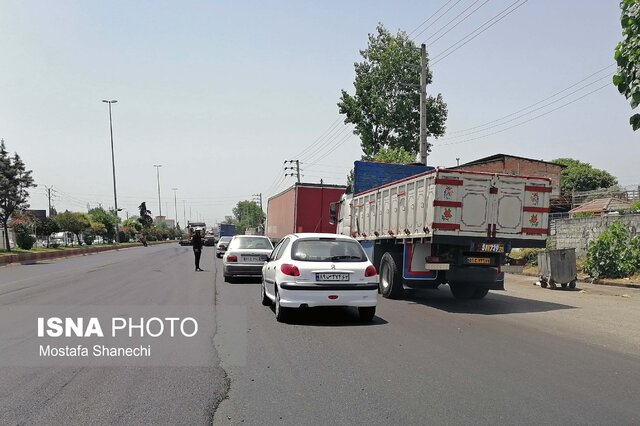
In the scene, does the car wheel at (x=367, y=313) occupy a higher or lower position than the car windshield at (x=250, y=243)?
lower

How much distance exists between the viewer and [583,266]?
59.1 feet

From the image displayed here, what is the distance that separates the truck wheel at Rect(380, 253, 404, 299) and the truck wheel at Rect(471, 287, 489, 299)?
193 centimetres

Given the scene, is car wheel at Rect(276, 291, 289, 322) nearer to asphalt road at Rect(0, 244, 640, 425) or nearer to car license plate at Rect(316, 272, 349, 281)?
asphalt road at Rect(0, 244, 640, 425)

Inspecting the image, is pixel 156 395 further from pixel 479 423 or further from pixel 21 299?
pixel 21 299

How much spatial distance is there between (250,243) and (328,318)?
8125 mm

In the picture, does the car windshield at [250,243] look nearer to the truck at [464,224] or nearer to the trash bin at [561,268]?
the truck at [464,224]

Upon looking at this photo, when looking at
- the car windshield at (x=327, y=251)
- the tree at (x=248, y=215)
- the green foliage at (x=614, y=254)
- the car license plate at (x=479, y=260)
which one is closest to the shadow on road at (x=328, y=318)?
the car windshield at (x=327, y=251)

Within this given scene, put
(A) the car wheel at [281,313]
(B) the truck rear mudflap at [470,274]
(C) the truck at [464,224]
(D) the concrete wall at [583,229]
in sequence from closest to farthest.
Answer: (A) the car wheel at [281,313], (C) the truck at [464,224], (B) the truck rear mudflap at [470,274], (D) the concrete wall at [583,229]

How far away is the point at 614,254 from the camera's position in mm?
16766

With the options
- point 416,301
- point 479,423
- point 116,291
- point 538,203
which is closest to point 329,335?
point 479,423

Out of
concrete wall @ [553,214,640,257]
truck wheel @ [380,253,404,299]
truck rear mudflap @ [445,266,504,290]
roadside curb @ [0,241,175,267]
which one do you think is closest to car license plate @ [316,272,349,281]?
truck rear mudflap @ [445,266,504,290]

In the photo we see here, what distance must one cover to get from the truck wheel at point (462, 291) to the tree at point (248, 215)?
125732 mm

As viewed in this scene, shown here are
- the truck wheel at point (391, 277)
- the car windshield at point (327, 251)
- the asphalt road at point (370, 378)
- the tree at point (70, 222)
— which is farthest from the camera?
the tree at point (70, 222)

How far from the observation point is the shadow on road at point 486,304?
11.2 m
